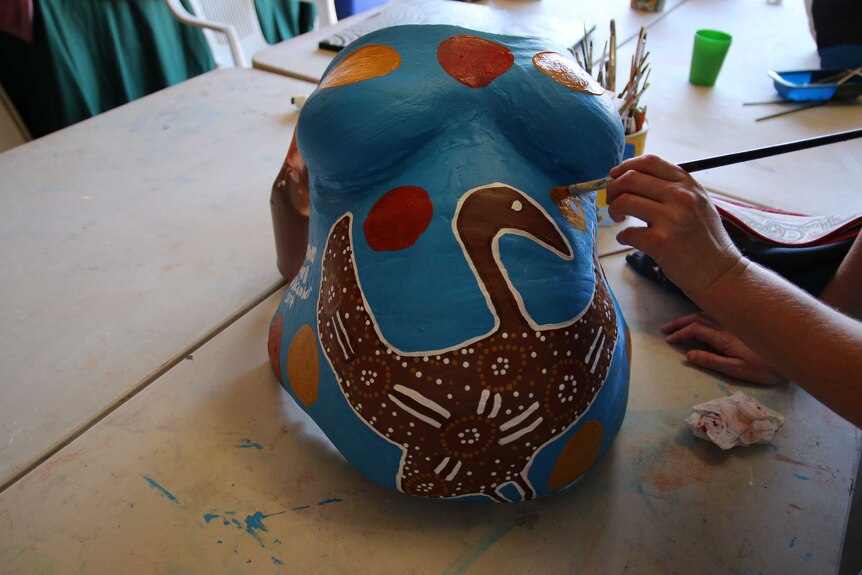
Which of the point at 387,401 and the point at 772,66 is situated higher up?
the point at 387,401

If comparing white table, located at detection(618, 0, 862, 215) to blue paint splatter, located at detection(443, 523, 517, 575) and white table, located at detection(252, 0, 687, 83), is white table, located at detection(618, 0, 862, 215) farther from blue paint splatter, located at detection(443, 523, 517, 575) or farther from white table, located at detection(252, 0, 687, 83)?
blue paint splatter, located at detection(443, 523, 517, 575)

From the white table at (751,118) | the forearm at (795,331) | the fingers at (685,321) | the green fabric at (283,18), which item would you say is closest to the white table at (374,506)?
the fingers at (685,321)

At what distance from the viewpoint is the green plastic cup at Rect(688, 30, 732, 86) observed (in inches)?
66.4

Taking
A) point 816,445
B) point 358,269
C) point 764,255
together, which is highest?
point 358,269

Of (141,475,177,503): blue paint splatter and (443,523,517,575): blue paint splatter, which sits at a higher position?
(141,475,177,503): blue paint splatter

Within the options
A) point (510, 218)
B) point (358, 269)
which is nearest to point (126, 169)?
point (358, 269)

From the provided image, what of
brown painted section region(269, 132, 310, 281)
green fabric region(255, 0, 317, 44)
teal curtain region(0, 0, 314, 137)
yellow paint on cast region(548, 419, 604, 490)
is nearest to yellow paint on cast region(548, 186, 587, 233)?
yellow paint on cast region(548, 419, 604, 490)

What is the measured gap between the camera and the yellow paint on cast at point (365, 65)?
0.65 metres

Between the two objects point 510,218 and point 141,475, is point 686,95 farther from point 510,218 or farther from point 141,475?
point 141,475

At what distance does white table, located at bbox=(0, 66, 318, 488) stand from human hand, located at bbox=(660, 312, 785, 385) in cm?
69

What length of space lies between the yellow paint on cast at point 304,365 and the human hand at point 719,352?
568mm

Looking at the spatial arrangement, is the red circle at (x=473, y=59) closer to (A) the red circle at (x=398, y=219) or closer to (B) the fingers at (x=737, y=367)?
(A) the red circle at (x=398, y=219)

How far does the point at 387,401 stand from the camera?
63cm

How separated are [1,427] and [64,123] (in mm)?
1583
